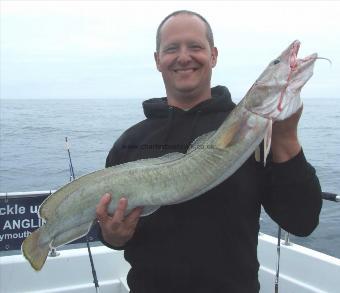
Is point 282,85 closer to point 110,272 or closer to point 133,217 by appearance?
point 133,217

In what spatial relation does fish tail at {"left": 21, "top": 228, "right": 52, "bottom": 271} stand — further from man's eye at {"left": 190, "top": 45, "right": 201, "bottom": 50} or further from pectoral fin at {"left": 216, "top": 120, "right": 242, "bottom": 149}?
man's eye at {"left": 190, "top": 45, "right": 201, "bottom": 50}

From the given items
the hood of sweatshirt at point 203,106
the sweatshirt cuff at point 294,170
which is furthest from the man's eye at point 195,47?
the sweatshirt cuff at point 294,170

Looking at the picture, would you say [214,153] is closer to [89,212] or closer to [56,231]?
[89,212]

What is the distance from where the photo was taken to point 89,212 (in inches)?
110

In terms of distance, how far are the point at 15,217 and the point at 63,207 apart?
2517 mm

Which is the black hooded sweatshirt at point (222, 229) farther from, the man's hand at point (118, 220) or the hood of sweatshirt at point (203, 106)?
the hood of sweatshirt at point (203, 106)

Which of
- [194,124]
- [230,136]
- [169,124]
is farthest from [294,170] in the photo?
[169,124]

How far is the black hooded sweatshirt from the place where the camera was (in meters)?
2.57

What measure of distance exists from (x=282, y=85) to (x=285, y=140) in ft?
1.06

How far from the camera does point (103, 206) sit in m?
2.70

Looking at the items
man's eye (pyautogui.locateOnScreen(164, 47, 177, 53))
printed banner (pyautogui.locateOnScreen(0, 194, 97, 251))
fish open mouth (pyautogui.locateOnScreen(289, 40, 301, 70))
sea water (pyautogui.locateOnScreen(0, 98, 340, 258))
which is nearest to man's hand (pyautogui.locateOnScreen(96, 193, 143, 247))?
man's eye (pyautogui.locateOnScreen(164, 47, 177, 53))

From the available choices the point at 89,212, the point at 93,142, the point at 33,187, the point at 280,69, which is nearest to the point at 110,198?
the point at 89,212

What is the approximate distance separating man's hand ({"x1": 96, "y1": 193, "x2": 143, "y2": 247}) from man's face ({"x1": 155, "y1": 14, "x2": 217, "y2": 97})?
2.75 ft

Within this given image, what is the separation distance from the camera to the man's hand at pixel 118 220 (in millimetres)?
2664
